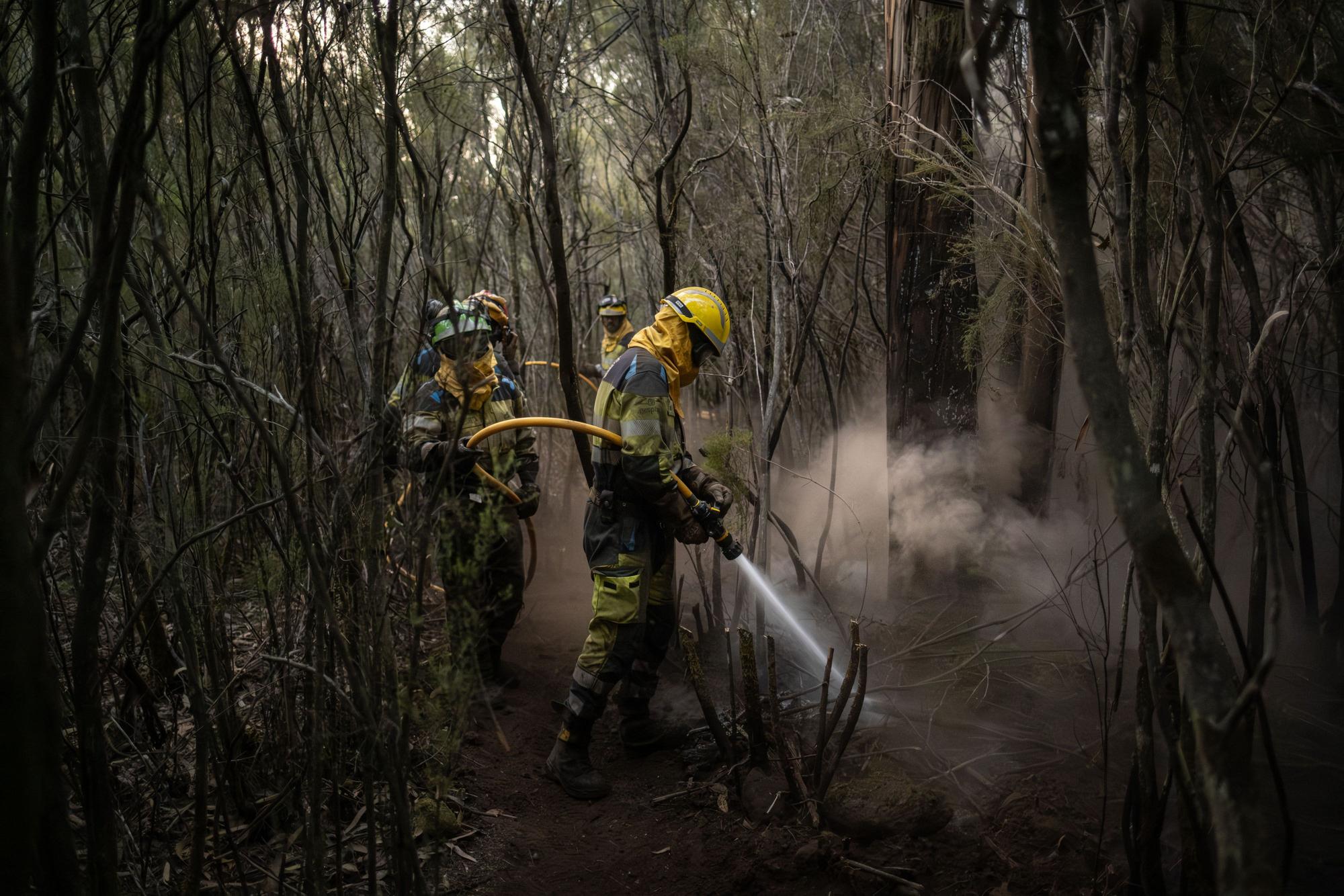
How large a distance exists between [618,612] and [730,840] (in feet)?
3.72

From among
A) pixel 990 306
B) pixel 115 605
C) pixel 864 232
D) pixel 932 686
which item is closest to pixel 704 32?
pixel 864 232

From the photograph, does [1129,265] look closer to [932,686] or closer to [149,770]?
[932,686]

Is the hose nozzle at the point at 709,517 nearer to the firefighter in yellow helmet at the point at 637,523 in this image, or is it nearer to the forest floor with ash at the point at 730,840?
the firefighter in yellow helmet at the point at 637,523

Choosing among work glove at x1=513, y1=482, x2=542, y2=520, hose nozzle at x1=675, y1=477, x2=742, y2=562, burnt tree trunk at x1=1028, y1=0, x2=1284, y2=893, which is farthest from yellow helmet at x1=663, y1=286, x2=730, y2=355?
burnt tree trunk at x1=1028, y1=0, x2=1284, y2=893

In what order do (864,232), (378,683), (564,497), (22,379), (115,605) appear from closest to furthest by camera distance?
(22,379) < (378,683) < (115,605) < (864,232) < (564,497)

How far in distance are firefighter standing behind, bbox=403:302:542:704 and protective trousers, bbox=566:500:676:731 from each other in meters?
0.48

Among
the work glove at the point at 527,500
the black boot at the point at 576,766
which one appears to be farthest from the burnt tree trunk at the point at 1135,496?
the work glove at the point at 527,500

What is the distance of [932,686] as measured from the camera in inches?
178

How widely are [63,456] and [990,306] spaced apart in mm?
4202

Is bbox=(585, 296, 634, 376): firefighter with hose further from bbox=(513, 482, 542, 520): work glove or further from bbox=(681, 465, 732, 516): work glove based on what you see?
bbox=(681, 465, 732, 516): work glove

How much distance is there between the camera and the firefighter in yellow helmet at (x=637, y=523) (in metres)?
4.04

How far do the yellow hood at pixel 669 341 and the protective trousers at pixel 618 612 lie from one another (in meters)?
0.73

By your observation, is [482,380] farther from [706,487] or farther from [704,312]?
[706,487]

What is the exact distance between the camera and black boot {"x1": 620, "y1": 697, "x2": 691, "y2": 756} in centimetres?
438
